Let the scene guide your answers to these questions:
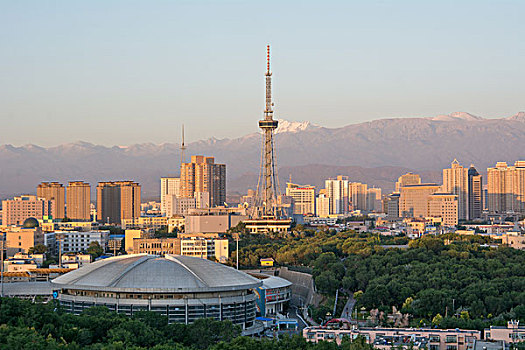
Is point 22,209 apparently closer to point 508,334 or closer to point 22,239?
point 22,239

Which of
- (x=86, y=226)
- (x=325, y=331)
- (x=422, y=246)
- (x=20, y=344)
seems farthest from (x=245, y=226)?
(x=20, y=344)

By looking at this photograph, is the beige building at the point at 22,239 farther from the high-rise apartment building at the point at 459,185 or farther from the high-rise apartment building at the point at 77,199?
the high-rise apartment building at the point at 459,185

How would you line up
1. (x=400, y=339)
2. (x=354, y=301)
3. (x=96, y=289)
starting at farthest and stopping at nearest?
(x=354, y=301), (x=96, y=289), (x=400, y=339)

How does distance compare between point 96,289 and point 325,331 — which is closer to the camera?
point 325,331

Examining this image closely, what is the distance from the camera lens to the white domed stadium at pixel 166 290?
5388cm

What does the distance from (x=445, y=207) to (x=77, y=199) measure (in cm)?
6286

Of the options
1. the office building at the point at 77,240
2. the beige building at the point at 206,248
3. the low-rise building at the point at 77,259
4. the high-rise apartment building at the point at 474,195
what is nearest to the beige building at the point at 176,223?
the office building at the point at 77,240

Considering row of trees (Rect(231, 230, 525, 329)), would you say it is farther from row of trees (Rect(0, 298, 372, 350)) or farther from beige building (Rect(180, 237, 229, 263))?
row of trees (Rect(0, 298, 372, 350))

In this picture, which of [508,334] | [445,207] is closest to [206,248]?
[508,334]

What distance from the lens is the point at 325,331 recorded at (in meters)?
47.5

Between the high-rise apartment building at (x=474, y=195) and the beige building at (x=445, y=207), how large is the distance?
15.6 metres

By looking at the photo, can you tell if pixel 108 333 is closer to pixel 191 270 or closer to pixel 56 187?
pixel 191 270

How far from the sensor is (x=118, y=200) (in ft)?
578

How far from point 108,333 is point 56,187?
5405 inches
